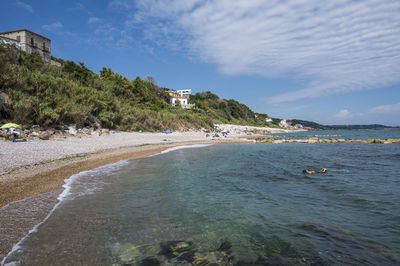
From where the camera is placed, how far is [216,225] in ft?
14.4

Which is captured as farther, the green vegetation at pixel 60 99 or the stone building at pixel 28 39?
the stone building at pixel 28 39

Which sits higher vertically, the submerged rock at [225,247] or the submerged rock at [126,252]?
Answer: the submerged rock at [225,247]

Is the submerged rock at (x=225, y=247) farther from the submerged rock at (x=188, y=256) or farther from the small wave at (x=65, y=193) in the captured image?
the small wave at (x=65, y=193)

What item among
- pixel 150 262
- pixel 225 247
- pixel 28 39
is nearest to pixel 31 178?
pixel 150 262

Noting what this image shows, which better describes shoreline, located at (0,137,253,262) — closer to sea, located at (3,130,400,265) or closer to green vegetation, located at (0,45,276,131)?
sea, located at (3,130,400,265)

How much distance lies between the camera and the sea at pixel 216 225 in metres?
3.24

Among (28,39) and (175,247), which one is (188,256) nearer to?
(175,247)

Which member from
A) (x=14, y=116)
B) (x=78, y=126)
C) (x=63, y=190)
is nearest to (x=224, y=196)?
(x=63, y=190)

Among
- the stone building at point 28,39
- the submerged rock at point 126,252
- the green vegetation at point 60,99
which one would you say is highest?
the stone building at point 28,39

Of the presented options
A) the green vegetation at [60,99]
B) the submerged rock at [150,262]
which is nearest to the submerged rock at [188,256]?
the submerged rock at [150,262]

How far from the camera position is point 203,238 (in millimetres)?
3830

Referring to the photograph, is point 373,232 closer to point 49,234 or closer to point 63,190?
A: point 49,234

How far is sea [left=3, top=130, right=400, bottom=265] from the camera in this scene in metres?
3.24

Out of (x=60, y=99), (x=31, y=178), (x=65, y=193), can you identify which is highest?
(x=60, y=99)
